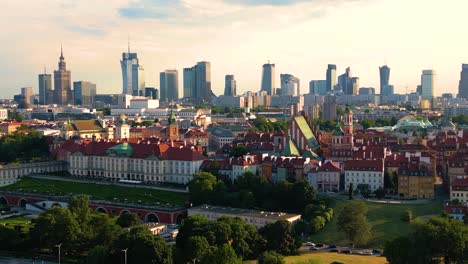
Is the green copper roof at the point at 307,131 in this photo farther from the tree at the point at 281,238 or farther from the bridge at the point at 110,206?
the tree at the point at 281,238

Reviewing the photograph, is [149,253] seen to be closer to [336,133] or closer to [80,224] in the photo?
[80,224]

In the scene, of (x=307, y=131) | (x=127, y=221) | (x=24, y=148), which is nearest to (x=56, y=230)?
(x=127, y=221)

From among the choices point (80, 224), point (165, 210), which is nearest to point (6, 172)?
point (165, 210)

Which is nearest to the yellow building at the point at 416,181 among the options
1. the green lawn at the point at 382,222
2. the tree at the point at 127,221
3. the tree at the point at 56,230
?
the green lawn at the point at 382,222

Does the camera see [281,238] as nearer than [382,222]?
Yes

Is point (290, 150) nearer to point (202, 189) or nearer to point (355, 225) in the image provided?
point (202, 189)

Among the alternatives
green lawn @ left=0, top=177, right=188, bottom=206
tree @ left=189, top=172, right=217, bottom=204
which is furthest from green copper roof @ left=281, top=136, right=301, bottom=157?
green lawn @ left=0, top=177, right=188, bottom=206
